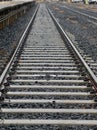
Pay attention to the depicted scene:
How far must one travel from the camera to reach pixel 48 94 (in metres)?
7.52

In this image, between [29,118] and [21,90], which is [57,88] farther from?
[29,118]

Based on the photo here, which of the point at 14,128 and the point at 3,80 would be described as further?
the point at 3,80

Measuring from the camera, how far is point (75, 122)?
5.97 meters

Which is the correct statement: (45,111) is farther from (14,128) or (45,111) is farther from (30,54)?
(30,54)

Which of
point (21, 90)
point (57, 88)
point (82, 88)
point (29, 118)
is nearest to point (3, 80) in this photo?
point (21, 90)

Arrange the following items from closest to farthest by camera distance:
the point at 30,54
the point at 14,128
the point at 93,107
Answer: the point at 14,128 → the point at 93,107 → the point at 30,54

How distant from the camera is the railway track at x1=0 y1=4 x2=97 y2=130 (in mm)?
5984

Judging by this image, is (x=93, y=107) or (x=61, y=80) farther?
(x=61, y=80)

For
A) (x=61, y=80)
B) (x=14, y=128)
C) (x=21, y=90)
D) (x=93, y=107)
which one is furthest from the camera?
(x=61, y=80)

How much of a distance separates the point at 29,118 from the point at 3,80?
2.27 m

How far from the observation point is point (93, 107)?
6.73 metres

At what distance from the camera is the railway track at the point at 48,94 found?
5.98 metres

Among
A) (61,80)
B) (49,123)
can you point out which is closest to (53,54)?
(61,80)

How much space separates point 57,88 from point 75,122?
2.12m
